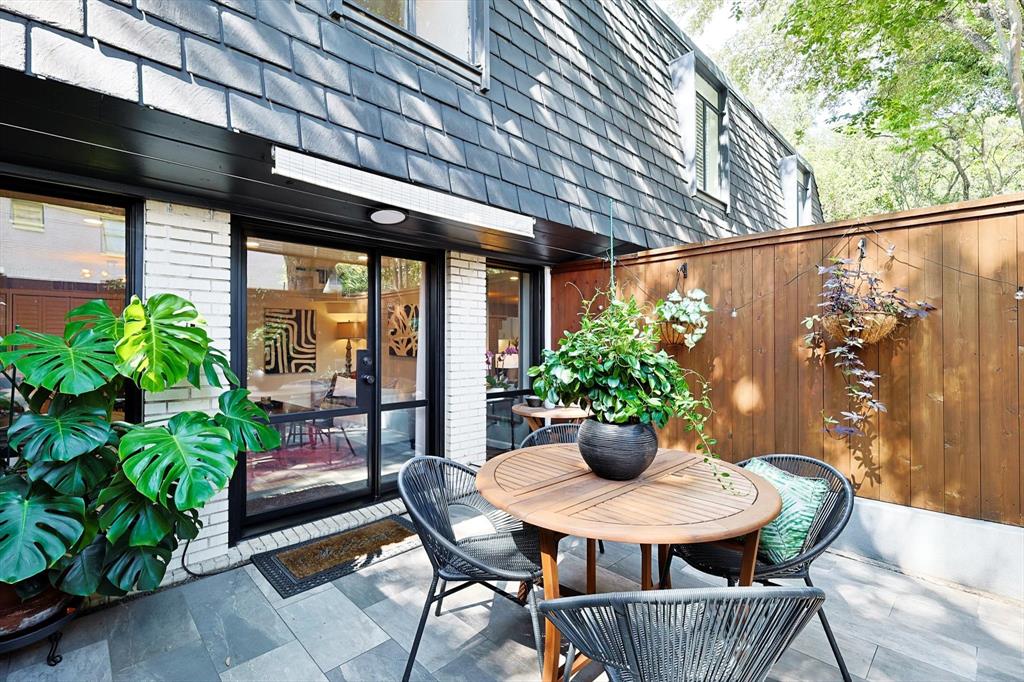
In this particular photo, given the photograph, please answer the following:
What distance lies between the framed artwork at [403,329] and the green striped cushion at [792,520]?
111 inches

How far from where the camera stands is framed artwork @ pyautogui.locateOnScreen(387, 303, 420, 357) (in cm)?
374

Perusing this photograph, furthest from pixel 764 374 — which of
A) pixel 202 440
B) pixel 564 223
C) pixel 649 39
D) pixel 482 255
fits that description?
pixel 649 39

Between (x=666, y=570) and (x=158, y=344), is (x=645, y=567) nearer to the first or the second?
(x=666, y=570)

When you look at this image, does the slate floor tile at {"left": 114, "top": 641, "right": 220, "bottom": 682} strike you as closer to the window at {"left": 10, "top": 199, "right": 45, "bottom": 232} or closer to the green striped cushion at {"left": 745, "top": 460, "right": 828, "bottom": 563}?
the window at {"left": 10, "top": 199, "right": 45, "bottom": 232}

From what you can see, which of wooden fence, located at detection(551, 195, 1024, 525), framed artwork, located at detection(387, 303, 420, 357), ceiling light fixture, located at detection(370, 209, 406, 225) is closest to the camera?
wooden fence, located at detection(551, 195, 1024, 525)

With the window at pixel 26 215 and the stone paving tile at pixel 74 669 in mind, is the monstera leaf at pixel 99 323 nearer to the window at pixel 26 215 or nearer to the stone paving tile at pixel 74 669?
the window at pixel 26 215

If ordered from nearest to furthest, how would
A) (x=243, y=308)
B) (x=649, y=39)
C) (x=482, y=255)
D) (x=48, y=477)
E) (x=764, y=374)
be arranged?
1. (x=48, y=477)
2. (x=243, y=308)
3. (x=764, y=374)
4. (x=482, y=255)
5. (x=649, y=39)

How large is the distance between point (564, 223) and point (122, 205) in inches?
106

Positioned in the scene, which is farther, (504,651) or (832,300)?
(832,300)

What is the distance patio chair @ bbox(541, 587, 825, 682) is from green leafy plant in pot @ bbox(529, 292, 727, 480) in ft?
2.45

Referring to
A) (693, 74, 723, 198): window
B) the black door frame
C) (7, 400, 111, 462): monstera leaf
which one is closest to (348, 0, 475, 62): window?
the black door frame

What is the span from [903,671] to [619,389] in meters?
1.65

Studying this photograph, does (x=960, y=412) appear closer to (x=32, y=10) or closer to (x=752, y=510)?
(x=752, y=510)

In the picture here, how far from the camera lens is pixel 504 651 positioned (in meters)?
1.96
